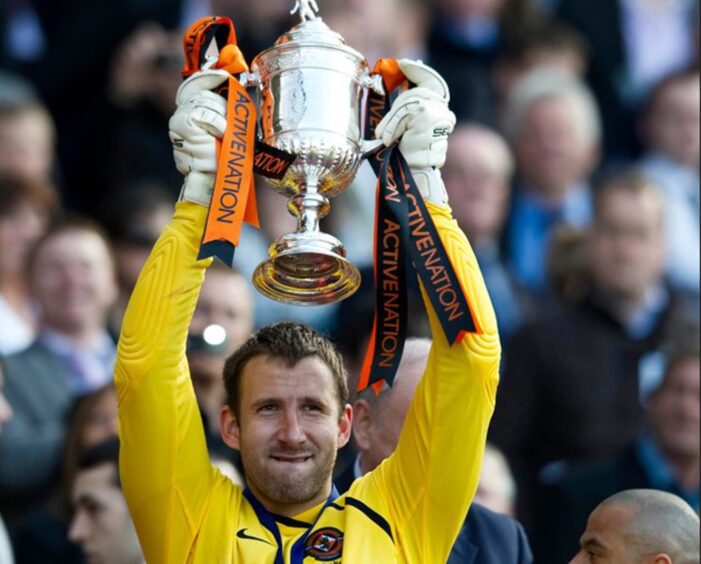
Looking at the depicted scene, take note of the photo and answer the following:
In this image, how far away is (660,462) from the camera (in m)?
8.05

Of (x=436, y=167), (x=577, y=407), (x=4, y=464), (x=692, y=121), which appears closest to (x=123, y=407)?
(x=436, y=167)

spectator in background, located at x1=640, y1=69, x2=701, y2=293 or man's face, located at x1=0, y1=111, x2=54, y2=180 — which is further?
spectator in background, located at x1=640, y1=69, x2=701, y2=293

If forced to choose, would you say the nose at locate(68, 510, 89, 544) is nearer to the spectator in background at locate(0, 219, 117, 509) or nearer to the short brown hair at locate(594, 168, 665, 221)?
the spectator in background at locate(0, 219, 117, 509)

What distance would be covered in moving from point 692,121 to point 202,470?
6189 millimetres

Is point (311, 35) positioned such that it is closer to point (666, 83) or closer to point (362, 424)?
point (362, 424)

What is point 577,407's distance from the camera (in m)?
8.62

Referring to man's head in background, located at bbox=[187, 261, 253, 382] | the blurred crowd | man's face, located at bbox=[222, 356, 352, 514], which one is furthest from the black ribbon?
man's head in background, located at bbox=[187, 261, 253, 382]

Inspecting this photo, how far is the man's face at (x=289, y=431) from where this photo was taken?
16.9 feet

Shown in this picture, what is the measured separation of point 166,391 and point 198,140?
0.72 metres

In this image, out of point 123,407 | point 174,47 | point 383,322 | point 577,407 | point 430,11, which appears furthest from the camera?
point 430,11

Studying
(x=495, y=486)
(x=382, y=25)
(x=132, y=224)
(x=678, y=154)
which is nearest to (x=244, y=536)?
(x=495, y=486)

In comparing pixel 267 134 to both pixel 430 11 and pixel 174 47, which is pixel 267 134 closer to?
pixel 174 47

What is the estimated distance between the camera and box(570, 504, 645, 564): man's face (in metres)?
5.46

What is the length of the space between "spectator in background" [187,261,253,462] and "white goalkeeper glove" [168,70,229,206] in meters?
2.58
